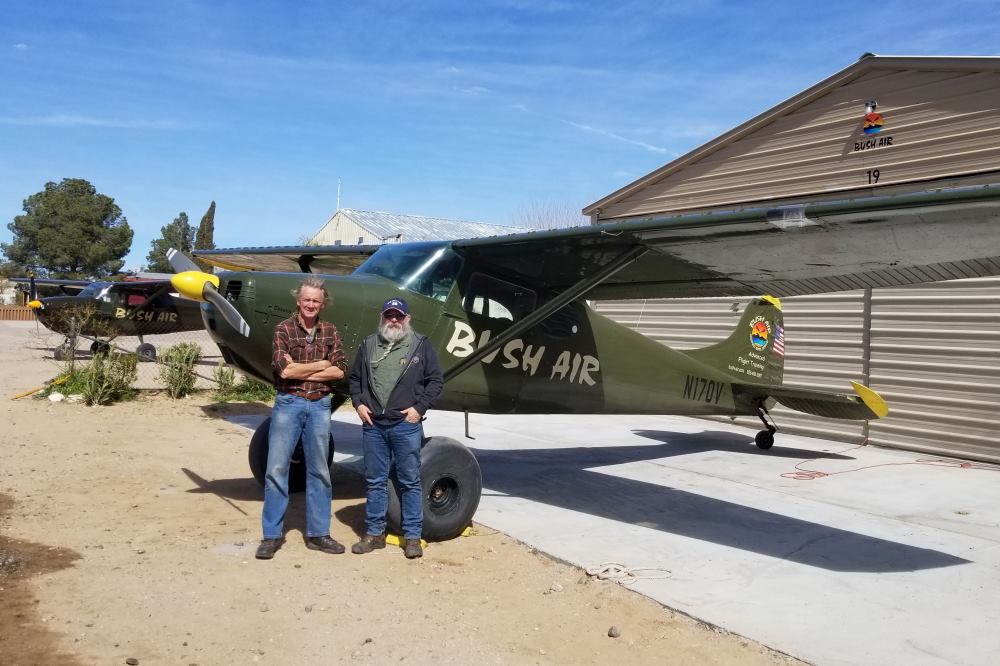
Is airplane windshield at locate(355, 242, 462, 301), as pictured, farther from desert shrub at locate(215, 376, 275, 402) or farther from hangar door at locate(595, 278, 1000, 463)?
desert shrub at locate(215, 376, 275, 402)

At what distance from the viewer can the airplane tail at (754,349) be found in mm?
9805

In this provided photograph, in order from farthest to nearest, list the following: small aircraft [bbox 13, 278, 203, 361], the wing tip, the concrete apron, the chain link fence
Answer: small aircraft [bbox 13, 278, 203, 361]
the chain link fence
the wing tip
the concrete apron

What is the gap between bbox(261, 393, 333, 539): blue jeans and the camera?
5.06 m

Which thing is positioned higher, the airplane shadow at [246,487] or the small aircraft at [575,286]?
the small aircraft at [575,286]

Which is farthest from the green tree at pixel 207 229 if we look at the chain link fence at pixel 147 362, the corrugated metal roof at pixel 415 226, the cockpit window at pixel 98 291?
the cockpit window at pixel 98 291

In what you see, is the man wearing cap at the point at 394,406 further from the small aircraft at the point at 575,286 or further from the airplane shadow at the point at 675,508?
the airplane shadow at the point at 675,508

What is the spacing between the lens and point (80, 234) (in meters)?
65.4

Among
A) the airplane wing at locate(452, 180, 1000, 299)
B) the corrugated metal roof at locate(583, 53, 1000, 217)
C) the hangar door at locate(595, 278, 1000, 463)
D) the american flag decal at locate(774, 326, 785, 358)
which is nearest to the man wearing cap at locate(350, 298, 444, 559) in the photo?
the airplane wing at locate(452, 180, 1000, 299)

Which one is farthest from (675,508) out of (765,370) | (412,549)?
(765,370)

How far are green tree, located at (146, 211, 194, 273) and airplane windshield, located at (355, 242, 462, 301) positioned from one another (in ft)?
324

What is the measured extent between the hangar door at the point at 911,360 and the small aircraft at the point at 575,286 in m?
2.28

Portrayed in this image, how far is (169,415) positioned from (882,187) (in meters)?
11.6

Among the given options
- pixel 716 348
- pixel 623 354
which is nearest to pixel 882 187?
pixel 716 348

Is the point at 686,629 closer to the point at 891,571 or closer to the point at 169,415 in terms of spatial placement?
the point at 891,571
